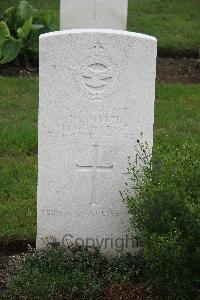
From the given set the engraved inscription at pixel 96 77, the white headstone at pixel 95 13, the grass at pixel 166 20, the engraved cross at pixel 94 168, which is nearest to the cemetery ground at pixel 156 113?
the grass at pixel 166 20

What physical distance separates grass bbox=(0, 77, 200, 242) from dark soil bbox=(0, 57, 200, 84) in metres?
0.48

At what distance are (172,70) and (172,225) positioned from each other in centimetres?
649

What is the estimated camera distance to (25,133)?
7.21 metres

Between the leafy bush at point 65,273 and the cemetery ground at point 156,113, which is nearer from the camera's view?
the leafy bush at point 65,273

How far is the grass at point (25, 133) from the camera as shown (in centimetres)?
550

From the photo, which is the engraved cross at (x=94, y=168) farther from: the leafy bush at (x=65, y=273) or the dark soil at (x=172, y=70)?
the dark soil at (x=172, y=70)

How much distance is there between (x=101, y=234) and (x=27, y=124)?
302cm

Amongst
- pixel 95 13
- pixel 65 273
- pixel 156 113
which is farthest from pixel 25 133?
pixel 95 13

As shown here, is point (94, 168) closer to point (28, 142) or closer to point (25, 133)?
point (28, 142)

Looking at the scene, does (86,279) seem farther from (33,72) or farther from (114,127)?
(33,72)

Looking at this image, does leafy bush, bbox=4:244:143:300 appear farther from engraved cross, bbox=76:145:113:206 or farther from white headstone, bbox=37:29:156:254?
engraved cross, bbox=76:145:113:206

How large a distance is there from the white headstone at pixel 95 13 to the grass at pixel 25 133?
1.17m

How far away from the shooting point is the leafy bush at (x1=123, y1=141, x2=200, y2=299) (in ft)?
13.2

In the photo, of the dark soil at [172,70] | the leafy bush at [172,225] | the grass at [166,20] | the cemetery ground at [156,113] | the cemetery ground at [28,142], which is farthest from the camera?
the grass at [166,20]
